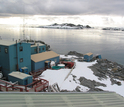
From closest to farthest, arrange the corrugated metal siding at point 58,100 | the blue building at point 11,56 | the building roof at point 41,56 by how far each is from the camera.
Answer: the corrugated metal siding at point 58,100 < the blue building at point 11,56 < the building roof at point 41,56

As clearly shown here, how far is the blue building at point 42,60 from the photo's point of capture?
65.3ft

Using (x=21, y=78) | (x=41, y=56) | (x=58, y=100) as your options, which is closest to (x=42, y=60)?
(x=41, y=56)

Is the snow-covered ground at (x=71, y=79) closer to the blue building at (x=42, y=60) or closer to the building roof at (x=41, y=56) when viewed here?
the blue building at (x=42, y=60)

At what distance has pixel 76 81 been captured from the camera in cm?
1706

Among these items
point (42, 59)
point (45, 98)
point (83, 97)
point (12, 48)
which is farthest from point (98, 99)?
point (42, 59)

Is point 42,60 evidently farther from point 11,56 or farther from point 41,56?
point 11,56

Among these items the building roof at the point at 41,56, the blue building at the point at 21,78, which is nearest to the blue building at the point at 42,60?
the building roof at the point at 41,56

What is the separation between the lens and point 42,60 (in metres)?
21.1

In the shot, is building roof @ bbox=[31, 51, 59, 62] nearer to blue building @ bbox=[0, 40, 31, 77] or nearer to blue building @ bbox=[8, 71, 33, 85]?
blue building @ bbox=[0, 40, 31, 77]

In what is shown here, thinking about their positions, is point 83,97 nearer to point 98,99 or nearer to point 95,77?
point 98,99

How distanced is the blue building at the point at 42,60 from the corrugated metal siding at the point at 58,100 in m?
14.2

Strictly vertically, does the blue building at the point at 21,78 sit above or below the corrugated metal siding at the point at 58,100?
below

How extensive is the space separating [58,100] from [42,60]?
1575cm

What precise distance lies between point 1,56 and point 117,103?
14.1 meters
